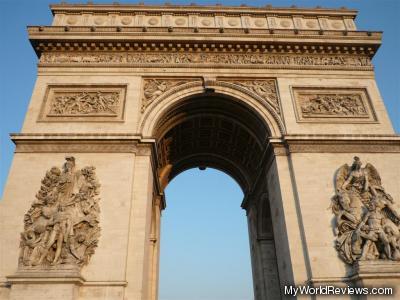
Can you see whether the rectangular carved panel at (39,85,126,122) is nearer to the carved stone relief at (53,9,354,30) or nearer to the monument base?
the carved stone relief at (53,9,354,30)

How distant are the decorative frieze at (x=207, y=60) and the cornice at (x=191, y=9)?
10.1ft

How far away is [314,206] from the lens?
1194cm

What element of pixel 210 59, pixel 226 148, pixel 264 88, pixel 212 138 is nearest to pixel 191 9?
pixel 210 59

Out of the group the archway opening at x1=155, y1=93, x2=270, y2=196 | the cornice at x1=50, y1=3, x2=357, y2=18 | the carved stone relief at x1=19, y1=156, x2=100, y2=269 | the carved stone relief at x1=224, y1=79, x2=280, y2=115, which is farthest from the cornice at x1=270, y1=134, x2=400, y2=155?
the cornice at x1=50, y1=3, x2=357, y2=18

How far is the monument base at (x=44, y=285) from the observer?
9.79 meters

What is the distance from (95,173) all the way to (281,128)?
289 inches

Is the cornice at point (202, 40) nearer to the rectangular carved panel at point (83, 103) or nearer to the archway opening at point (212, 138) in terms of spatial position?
the rectangular carved panel at point (83, 103)

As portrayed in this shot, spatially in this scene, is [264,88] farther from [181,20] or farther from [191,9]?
[191,9]

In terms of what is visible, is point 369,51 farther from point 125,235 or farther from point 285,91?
point 125,235

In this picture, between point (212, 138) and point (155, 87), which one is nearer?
point (155, 87)

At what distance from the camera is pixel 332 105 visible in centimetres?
1430

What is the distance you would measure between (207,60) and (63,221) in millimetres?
8914

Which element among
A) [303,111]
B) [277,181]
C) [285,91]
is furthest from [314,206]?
[285,91]

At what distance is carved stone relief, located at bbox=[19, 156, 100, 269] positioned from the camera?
10453 mm
